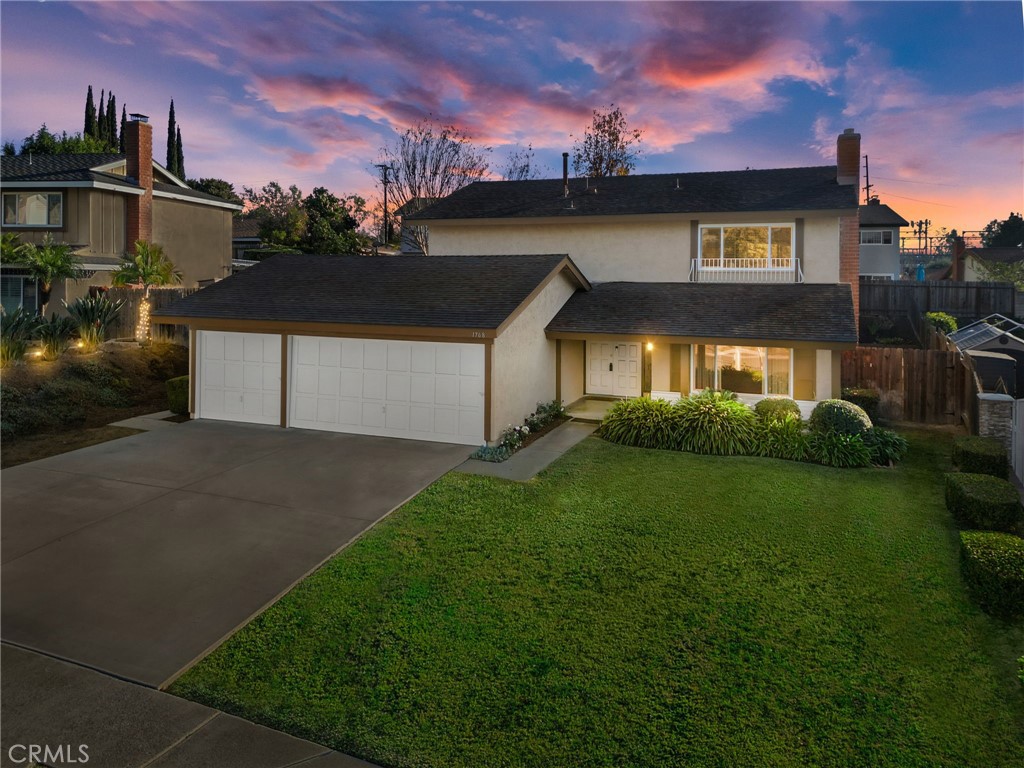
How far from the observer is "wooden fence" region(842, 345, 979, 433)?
15.7m

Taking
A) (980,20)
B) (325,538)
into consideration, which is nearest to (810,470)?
(325,538)

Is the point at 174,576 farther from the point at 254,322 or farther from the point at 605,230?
the point at 605,230

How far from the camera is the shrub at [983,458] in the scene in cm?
1052

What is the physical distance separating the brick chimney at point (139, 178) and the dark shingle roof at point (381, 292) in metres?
12.5

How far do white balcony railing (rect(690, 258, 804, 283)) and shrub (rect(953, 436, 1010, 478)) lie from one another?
816 cm

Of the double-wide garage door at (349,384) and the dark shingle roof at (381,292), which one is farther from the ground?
the dark shingle roof at (381,292)

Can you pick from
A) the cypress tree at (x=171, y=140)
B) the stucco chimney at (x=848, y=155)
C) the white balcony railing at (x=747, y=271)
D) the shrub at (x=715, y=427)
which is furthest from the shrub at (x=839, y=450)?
the cypress tree at (x=171, y=140)

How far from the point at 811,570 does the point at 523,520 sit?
12.8 feet

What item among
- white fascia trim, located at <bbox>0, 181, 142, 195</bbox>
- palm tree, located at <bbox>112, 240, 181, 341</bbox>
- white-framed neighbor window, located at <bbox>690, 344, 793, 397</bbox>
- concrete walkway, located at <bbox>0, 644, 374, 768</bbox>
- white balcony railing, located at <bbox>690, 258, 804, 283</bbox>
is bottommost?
concrete walkway, located at <bbox>0, 644, 374, 768</bbox>

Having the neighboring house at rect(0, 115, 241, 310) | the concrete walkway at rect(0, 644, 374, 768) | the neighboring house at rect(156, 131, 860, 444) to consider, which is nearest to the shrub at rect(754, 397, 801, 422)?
the neighboring house at rect(156, 131, 860, 444)

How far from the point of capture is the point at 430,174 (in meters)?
35.8

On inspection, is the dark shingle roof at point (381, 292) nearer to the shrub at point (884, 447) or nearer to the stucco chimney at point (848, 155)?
the shrub at point (884, 447)

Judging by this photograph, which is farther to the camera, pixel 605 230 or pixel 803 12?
pixel 605 230

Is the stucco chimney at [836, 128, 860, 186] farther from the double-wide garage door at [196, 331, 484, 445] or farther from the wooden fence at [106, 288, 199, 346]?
the wooden fence at [106, 288, 199, 346]
